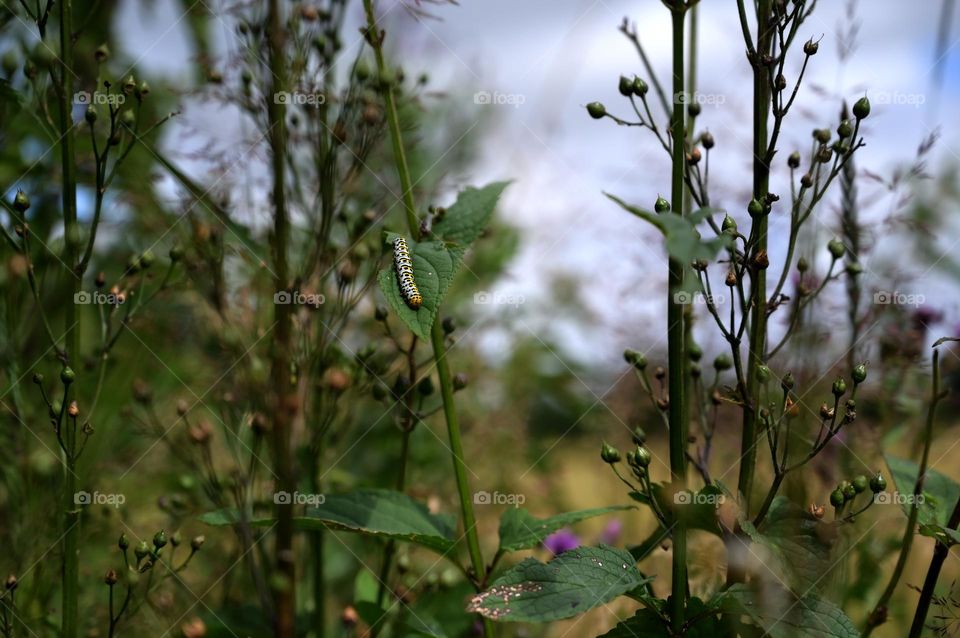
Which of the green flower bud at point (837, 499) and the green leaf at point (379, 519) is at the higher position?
the green flower bud at point (837, 499)

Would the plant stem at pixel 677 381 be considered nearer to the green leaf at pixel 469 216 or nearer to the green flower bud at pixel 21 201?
the green leaf at pixel 469 216

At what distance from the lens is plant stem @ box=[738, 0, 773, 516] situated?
3.27 ft

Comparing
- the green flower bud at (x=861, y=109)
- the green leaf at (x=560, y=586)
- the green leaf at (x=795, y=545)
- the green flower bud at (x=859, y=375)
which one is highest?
the green flower bud at (x=861, y=109)

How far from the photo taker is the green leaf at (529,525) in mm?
1083

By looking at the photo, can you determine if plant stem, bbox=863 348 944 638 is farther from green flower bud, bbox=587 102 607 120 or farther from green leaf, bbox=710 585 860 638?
green flower bud, bbox=587 102 607 120

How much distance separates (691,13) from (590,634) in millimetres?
1328

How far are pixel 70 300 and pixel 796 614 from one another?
0.97 meters

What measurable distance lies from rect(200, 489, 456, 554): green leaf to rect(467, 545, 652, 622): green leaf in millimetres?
156

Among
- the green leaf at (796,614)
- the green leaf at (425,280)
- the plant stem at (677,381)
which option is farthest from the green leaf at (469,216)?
the green leaf at (796,614)

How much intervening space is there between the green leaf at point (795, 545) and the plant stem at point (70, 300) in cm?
82

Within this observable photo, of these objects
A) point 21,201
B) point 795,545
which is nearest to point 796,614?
point 795,545

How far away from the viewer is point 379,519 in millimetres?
1118

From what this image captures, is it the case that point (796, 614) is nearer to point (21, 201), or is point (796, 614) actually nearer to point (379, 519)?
point (379, 519)

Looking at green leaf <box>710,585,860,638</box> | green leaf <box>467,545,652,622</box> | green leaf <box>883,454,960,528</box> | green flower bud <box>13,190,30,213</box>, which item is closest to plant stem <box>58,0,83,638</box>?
green flower bud <box>13,190,30,213</box>
